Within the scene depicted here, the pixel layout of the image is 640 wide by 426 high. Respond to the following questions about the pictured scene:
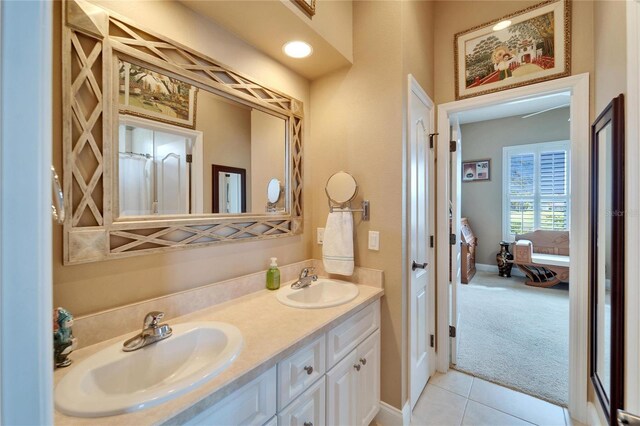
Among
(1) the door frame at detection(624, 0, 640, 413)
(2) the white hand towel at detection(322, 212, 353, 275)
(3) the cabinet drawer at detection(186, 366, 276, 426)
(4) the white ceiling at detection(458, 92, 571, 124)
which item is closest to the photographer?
(3) the cabinet drawer at detection(186, 366, 276, 426)

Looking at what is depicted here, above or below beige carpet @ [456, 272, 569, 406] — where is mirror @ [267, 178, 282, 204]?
above

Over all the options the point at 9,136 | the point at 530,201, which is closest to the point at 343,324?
the point at 9,136

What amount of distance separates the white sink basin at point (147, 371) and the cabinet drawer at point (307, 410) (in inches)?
13.5

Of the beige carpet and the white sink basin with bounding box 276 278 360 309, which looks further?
the beige carpet

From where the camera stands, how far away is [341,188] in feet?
5.95

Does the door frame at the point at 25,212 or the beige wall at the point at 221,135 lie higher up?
the beige wall at the point at 221,135

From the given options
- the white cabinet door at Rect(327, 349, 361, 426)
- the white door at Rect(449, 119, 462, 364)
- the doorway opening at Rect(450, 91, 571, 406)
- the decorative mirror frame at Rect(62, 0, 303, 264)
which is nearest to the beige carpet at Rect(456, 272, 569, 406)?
the doorway opening at Rect(450, 91, 571, 406)

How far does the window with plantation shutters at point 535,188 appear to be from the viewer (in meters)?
4.65

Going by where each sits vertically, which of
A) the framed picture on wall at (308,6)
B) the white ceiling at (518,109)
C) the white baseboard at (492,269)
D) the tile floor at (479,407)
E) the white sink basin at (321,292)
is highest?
the white ceiling at (518,109)

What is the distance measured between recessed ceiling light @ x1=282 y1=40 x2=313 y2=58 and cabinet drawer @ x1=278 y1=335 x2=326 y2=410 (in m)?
1.61

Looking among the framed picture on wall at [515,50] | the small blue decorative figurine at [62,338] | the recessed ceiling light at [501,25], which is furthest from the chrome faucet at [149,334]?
the recessed ceiling light at [501,25]

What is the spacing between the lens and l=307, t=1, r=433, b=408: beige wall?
64.6 inches

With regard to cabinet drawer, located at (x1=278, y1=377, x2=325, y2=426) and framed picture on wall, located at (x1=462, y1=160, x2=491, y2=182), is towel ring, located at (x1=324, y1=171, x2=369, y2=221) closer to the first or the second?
cabinet drawer, located at (x1=278, y1=377, x2=325, y2=426)

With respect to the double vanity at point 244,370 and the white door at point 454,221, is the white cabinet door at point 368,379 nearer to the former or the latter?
the double vanity at point 244,370
